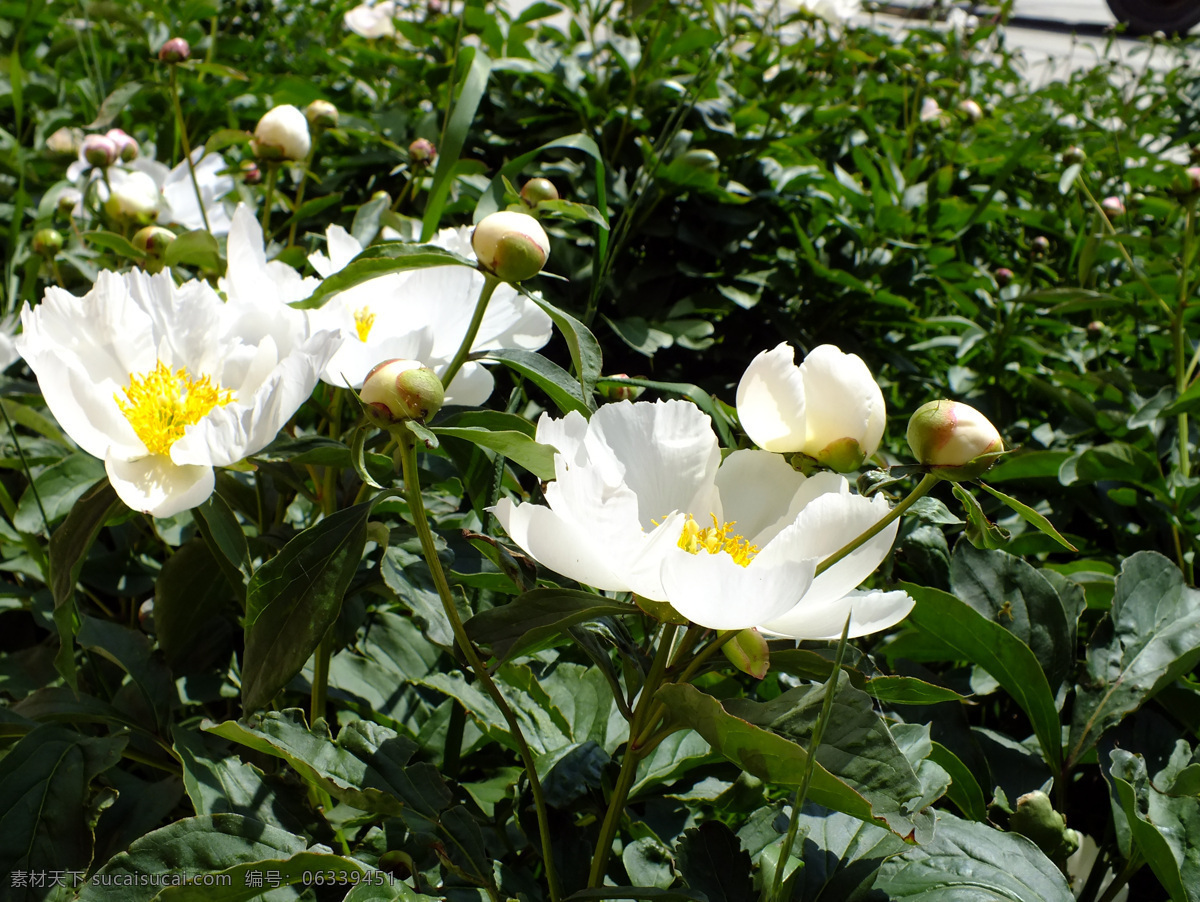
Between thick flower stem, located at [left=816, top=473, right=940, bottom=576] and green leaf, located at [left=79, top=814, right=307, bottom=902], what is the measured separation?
37 cm

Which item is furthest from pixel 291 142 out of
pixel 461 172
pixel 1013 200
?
pixel 1013 200

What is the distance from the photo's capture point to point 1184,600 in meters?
0.87

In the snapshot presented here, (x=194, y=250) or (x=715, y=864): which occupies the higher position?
(x=194, y=250)

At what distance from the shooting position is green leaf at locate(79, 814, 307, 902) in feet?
1.90

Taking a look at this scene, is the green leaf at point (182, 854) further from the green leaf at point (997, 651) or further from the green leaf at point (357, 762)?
the green leaf at point (997, 651)

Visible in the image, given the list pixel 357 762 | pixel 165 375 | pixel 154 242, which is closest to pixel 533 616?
pixel 357 762

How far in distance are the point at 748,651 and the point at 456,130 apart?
1.92ft

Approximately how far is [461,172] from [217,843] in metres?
0.84

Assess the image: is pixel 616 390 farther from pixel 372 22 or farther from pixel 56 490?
pixel 372 22

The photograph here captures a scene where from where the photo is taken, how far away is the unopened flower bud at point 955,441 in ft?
1.76

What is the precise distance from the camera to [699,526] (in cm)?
64

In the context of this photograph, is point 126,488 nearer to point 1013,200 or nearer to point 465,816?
point 465,816

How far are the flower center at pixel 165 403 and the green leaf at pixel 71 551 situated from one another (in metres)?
0.05

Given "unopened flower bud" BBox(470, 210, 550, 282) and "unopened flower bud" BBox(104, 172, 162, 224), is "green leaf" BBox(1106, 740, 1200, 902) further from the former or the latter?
"unopened flower bud" BBox(104, 172, 162, 224)
